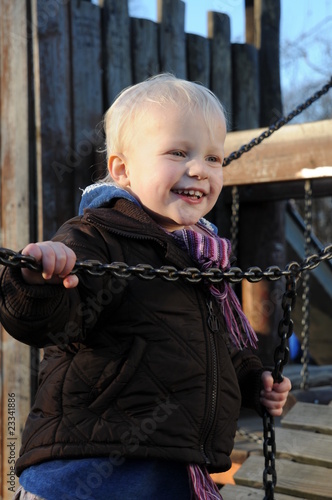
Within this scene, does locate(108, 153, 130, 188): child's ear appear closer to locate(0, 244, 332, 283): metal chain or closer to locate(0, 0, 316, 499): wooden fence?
locate(0, 244, 332, 283): metal chain

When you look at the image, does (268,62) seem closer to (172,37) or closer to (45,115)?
(172,37)

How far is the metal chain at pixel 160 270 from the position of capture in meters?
1.54

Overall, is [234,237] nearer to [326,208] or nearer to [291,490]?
[291,490]

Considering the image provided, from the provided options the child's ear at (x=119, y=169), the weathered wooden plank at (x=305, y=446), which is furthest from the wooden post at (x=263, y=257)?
the child's ear at (x=119, y=169)

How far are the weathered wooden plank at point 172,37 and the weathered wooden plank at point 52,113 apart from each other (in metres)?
0.79

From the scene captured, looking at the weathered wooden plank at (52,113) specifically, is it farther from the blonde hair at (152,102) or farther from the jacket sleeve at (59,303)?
the jacket sleeve at (59,303)

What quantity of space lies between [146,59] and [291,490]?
2.80m

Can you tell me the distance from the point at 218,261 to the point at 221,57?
347 cm

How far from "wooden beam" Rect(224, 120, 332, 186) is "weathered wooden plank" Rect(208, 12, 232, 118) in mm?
1015

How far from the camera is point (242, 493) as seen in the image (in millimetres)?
3115

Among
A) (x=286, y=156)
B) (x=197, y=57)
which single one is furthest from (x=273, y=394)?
(x=197, y=57)

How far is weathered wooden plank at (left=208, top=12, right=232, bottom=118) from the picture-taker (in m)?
5.23

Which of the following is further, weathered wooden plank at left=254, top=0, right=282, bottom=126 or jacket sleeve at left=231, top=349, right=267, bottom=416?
weathered wooden plank at left=254, top=0, right=282, bottom=126

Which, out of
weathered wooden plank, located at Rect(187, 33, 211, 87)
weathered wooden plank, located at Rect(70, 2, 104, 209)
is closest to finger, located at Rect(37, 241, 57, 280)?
weathered wooden plank, located at Rect(70, 2, 104, 209)
